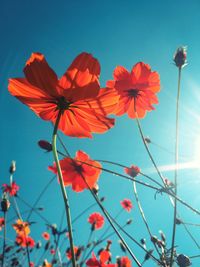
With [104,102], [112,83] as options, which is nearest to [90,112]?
[104,102]

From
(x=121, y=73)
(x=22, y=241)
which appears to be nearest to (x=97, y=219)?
(x=22, y=241)

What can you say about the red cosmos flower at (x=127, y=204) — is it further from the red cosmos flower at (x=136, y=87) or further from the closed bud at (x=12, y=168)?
the red cosmos flower at (x=136, y=87)

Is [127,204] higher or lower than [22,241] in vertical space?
higher

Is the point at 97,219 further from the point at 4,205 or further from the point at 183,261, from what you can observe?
the point at 183,261

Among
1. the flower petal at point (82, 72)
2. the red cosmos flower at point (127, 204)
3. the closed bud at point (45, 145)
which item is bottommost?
the closed bud at point (45, 145)

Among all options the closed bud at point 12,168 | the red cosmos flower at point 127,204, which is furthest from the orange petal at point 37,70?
the red cosmos flower at point 127,204

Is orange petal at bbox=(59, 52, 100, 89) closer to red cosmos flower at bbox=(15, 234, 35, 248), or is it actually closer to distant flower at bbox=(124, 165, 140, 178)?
distant flower at bbox=(124, 165, 140, 178)
